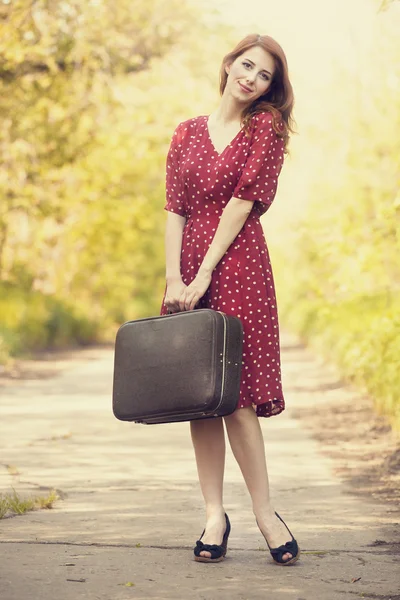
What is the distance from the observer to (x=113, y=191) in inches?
774

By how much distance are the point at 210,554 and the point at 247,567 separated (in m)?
0.14

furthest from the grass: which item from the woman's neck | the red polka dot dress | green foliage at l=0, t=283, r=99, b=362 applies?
green foliage at l=0, t=283, r=99, b=362

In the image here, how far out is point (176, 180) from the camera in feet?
13.3

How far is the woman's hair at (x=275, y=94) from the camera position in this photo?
3.92 meters

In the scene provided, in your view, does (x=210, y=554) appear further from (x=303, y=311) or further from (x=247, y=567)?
(x=303, y=311)

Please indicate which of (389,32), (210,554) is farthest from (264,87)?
(389,32)

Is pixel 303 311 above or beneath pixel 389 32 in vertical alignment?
beneath

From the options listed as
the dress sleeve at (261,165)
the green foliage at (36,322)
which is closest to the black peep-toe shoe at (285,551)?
the dress sleeve at (261,165)

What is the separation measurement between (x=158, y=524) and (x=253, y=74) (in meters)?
1.85

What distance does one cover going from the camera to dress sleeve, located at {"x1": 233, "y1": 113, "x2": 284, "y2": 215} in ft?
12.5

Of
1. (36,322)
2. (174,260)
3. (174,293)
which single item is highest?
(174,260)

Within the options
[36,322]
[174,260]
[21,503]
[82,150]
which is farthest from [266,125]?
[36,322]

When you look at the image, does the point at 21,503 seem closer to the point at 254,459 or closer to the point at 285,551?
the point at 254,459

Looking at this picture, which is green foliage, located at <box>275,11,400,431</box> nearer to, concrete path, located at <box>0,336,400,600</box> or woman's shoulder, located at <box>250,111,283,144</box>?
concrete path, located at <box>0,336,400,600</box>
